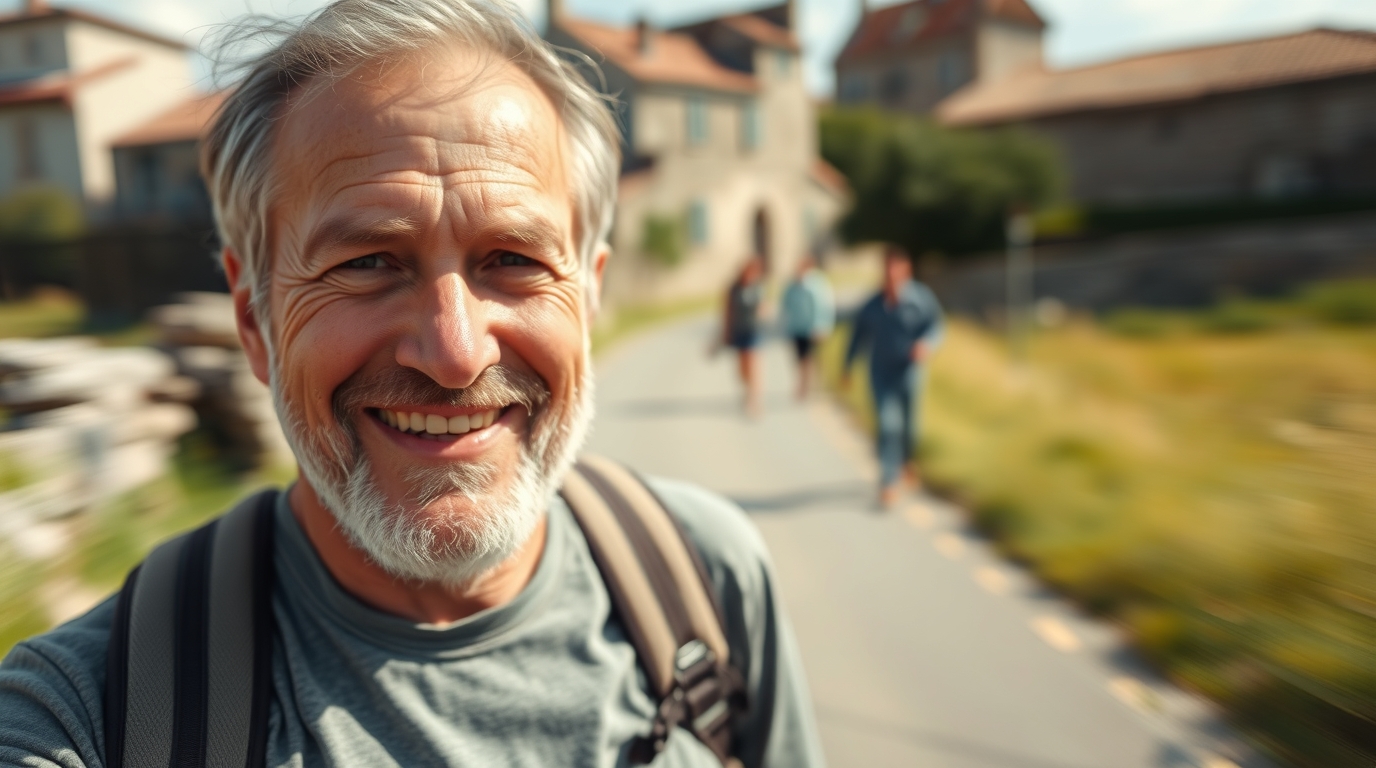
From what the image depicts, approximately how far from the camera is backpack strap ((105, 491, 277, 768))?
4.07 feet

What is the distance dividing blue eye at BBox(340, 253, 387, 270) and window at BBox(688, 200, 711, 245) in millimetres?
33229

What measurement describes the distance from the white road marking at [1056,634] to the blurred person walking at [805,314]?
25.2 feet

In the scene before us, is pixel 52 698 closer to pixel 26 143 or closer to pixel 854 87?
pixel 26 143

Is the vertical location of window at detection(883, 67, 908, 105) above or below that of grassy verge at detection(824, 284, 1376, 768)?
above

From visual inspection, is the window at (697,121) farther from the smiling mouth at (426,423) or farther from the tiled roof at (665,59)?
the smiling mouth at (426,423)

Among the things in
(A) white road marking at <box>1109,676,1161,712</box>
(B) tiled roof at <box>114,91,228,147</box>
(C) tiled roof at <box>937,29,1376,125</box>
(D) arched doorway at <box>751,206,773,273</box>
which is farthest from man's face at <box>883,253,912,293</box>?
(D) arched doorway at <box>751,206,773,273</box>

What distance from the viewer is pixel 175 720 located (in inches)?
49.1

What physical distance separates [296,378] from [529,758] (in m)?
0.69

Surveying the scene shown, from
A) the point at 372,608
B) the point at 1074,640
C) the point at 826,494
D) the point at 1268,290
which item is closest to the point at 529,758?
the point at 372,608

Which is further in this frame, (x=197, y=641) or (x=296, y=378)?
(x=296, y=378)

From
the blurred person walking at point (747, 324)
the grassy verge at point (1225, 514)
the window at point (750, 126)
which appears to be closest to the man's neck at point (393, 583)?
the grassy verge at point (1225, 514)

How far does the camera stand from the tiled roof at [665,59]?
33688mm

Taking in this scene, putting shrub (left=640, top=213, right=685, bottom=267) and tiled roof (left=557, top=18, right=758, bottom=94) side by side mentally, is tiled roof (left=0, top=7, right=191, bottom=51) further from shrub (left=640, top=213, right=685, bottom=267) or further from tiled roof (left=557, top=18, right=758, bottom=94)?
tiled roof (left=557, top=18, right=758, bottom=94)

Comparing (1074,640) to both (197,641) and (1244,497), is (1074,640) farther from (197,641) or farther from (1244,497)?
(197,641)
